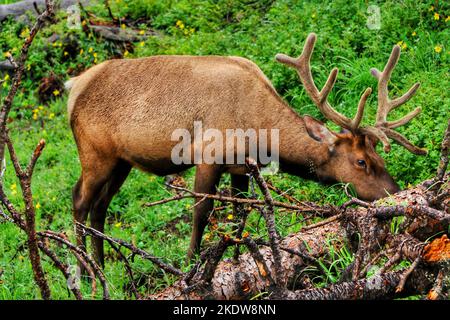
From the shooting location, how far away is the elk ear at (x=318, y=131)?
24.7ft

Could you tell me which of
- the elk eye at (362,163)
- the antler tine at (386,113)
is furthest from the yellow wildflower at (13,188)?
the antler tine at (386,113)

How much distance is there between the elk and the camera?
7422mm

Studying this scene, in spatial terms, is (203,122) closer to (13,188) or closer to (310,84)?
(310,84)

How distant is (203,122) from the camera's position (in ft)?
25.4

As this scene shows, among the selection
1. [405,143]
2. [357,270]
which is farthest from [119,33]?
[357,270]

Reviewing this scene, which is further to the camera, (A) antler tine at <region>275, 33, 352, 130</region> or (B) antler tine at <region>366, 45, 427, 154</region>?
(A) antler tine at <region>275, 33, 352, 130</region>

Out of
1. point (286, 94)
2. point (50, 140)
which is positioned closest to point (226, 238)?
point (286, 94)

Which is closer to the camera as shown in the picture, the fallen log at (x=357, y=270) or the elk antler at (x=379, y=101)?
the fallen log at (x=357, y=270)

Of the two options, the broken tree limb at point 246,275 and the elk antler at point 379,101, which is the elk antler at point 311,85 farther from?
the broken tree limb at point 246,275

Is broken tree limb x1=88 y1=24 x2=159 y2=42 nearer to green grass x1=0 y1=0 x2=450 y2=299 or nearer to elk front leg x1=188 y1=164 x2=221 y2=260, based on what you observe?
green grass x1=0 y1=0 x2=450 y2=299

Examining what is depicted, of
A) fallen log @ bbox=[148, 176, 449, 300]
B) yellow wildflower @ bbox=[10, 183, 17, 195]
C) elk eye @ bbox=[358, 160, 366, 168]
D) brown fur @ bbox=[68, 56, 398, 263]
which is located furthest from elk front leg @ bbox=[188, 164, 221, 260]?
yellow wildflower @ bbox=[10, 183, 17, 195]

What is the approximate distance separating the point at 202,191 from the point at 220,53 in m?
3.98

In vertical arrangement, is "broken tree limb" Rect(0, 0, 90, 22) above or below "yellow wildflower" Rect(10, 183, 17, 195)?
above

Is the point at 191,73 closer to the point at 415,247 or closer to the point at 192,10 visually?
the point at 415,247
